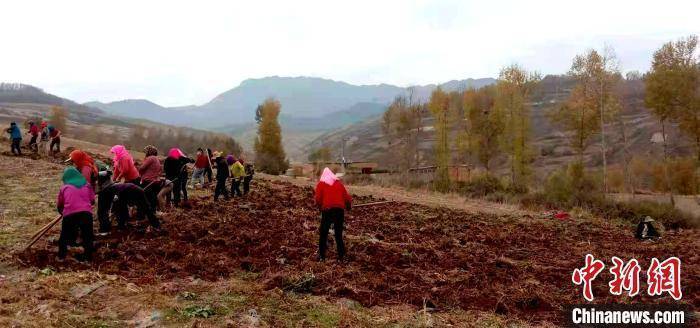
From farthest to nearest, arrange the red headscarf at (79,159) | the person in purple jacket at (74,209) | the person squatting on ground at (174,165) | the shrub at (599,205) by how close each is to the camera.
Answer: the shrub at (599,205) < the person squatting on ground at (174,165) < the red headscarf at (79,159) < the person in purple jacket at (74,209)

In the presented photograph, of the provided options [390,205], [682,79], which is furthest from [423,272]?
[682,79]

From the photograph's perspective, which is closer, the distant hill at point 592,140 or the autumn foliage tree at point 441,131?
the autumn foliage tree at point 441,131

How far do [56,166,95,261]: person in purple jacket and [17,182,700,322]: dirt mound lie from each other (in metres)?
0.31

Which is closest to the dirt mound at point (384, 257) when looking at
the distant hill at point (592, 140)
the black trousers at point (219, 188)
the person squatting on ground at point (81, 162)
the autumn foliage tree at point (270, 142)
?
the black trousers at point (219, 188)

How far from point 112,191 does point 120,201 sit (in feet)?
1.17

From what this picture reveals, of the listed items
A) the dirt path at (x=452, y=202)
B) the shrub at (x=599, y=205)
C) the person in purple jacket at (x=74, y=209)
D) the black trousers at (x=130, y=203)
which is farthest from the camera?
the shrub at (x=599, y=205)

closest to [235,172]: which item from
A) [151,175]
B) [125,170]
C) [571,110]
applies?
[151,175]

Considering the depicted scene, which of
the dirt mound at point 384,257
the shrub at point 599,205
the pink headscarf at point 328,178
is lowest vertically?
the shrub at point 599,205

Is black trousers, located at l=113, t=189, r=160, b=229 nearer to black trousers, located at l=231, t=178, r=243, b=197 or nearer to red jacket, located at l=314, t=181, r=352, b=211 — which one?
red jacket, located at l=314, t=181, r=352, b=211

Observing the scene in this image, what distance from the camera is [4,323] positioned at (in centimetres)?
622

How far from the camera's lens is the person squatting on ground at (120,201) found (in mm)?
11094

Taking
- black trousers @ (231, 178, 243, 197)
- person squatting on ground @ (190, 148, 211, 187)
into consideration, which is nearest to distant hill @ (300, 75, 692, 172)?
black trousers @ (231, 178, 243, 197)

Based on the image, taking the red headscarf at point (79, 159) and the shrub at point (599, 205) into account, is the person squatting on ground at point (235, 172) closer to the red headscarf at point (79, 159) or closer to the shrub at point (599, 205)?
the red headscarf at point (79, 159)

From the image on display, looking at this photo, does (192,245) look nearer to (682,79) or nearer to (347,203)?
(347,203)
